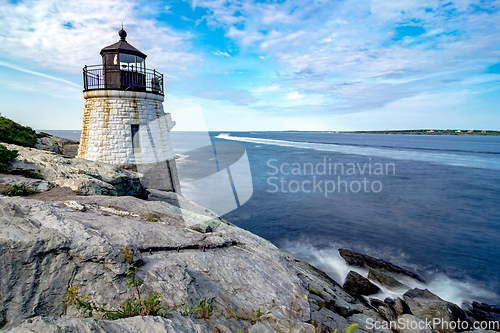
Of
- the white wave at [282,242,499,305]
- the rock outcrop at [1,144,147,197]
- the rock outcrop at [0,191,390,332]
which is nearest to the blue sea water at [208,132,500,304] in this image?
the white wave at [282,242,499,305]

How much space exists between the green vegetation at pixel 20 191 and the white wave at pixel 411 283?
1262cm

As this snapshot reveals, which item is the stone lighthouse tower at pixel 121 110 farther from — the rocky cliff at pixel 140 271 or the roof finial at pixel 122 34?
the rocky cliff at pixel 140 271

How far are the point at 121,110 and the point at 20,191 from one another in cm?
725

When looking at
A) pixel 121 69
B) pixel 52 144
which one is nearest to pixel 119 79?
pixel 121 69

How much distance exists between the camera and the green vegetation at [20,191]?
7070 mm

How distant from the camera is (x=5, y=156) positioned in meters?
8.46

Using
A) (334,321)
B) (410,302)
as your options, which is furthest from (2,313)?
(410,302)

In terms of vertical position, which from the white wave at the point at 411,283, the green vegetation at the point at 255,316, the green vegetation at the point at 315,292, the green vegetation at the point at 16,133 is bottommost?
the white wave at the point at 411,283

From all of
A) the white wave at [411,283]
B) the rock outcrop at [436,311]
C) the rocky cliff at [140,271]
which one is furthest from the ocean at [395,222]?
the rocky cliff at [140,271]

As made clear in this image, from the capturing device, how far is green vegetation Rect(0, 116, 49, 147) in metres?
12.6

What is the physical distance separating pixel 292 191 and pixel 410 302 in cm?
2043

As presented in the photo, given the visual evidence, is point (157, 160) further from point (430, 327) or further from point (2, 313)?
point (430, 327)

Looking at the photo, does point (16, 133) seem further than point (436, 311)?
Yes

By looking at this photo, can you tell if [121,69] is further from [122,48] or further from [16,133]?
[16,133]
